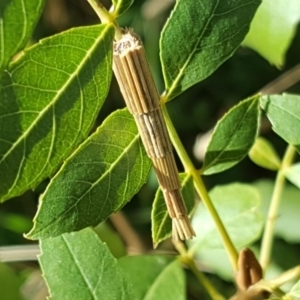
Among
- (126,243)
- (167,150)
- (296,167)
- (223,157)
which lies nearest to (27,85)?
(167,150)

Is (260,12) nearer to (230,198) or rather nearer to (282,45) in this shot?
(282,45)

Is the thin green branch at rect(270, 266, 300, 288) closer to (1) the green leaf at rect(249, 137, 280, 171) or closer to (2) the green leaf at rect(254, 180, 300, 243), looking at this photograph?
(1) the green leaf at rect(249, 137, 280, 171)

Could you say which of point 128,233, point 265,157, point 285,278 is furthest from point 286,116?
point 128,233

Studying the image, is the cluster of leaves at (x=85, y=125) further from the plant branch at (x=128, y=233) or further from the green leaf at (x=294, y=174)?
the plant branch at (x=128, y=233)

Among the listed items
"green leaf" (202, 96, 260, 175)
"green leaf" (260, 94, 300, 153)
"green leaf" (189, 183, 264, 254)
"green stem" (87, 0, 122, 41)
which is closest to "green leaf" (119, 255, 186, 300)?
"green leaf" (189, 183, 264, 254)

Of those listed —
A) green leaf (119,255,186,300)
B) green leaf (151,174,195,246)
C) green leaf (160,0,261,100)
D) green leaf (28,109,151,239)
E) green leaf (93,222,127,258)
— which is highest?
green leaf (160,0,261,100)
